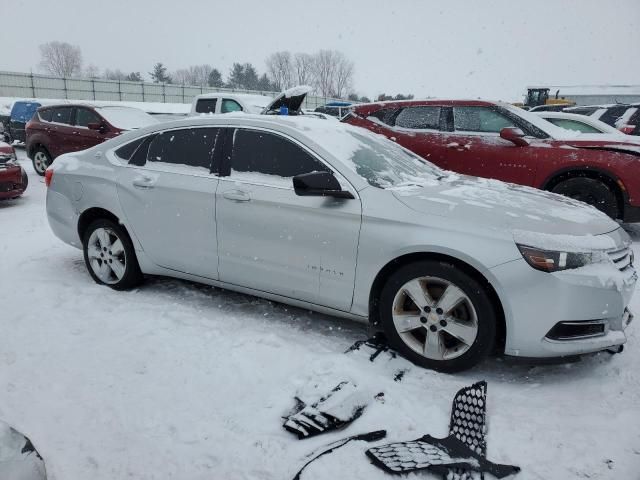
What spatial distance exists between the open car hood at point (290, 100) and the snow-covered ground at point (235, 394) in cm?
382

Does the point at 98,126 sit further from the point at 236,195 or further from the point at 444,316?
the point at 444,316

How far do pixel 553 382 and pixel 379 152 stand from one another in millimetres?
2056

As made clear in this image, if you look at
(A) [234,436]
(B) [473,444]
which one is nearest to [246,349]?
(A) [234,436]

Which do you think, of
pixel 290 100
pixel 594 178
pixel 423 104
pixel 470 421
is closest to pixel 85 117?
pixel 290 100

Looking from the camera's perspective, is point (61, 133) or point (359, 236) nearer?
point (359, 236)

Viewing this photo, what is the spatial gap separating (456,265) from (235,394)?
1.54 meters

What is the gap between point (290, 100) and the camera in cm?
718

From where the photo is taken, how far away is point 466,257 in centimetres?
279

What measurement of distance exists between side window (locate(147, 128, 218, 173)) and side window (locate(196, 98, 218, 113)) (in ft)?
24.9

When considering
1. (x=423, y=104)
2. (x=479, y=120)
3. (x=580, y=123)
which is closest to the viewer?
(x=479, y=120)

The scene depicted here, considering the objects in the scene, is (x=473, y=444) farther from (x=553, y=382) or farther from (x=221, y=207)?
(x=221, y=207)

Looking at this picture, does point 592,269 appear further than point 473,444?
Yes

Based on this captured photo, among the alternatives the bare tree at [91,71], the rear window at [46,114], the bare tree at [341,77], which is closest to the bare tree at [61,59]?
the bare tree at [91,71]

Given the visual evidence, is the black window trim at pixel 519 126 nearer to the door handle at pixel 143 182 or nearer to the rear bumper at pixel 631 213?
the rear bumper at pixel 631 213
